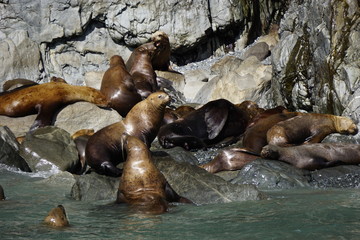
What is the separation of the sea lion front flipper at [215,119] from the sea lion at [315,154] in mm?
2553

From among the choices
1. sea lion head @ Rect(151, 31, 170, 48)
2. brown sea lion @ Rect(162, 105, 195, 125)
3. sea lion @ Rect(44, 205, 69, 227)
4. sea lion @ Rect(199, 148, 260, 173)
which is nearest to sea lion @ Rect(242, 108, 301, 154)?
sea lion @ Rect(199, 148, 260, 173)

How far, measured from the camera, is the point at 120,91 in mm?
13914

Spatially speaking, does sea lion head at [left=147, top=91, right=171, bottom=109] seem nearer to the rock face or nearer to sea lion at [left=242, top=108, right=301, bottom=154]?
sea lion at [left=242, top=108, right=301, bottom=154]

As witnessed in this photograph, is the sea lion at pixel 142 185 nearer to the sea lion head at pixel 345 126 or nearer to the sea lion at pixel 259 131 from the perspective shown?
the sea lion at pixel 259 131

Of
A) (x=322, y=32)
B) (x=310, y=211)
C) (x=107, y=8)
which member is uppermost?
(x=107, y=8)

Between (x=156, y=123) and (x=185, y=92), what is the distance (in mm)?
8620

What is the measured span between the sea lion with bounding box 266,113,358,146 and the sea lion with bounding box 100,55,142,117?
3.94 metres

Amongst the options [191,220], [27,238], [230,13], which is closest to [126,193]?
[191,220]

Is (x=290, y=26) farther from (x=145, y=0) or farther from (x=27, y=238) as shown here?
(x=27, y=238)

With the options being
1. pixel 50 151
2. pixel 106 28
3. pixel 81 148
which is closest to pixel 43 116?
pixel 81 148

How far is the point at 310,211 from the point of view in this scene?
20.5ft

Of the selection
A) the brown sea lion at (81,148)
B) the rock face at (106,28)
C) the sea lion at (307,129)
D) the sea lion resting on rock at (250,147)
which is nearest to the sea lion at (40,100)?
the brown sea lion at (81,148)

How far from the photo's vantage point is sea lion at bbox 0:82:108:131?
1279cm

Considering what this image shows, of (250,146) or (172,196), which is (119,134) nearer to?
(250,146)
